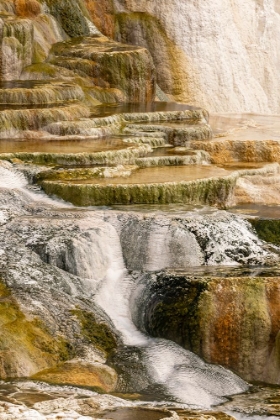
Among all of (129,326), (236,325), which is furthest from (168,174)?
(236,325)

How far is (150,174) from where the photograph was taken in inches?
515

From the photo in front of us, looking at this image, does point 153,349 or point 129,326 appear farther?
point 129,326

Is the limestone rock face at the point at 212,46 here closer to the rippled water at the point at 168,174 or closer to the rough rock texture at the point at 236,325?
the rippled water at the point at 168,174

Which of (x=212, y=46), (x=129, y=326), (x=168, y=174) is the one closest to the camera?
(x=129, y=326)

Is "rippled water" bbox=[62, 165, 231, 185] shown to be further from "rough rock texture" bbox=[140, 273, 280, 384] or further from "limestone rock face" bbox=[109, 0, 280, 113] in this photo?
"limestone rock face" bbox=[109, 0, 280, 113]

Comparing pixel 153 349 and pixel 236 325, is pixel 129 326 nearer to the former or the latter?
pixel 153 349

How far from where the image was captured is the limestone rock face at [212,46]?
21000 millimetres

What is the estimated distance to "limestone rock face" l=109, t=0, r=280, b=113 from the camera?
21.0m

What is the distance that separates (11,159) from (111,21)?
→ 8.61m

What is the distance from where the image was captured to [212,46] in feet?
72.0

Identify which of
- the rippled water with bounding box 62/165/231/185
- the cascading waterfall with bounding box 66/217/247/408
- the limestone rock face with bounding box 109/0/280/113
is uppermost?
the limestone rock face with bounding box 109/0/280/113

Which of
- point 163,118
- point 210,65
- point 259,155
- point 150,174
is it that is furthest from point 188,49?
point 150,174

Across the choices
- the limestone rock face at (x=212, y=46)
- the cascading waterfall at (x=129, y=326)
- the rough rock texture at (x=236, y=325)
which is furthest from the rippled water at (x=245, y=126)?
the rough rock texture at (x=236, y=325)

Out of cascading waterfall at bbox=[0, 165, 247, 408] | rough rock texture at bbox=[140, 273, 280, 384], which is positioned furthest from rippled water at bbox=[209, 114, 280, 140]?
rough rock texture at bbox=[140, 273, 280, 384]
